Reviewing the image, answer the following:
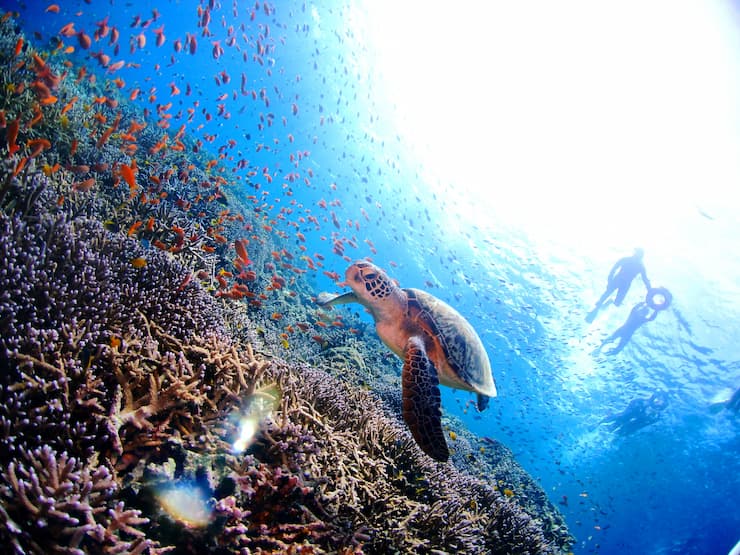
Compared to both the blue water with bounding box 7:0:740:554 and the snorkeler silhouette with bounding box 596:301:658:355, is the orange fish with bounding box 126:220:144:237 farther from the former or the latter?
the snorkeler silhouette with bounding box 596:301:658:355

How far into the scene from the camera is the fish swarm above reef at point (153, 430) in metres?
1.82

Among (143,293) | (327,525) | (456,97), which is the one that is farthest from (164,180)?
(456,97)

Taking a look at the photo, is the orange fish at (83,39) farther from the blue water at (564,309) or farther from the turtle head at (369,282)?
the blue water at (564,309)

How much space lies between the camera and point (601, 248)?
87.8 ft

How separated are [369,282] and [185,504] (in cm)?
349

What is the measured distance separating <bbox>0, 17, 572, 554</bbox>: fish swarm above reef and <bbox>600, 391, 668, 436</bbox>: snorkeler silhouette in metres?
34.5

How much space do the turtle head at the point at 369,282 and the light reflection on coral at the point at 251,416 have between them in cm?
235

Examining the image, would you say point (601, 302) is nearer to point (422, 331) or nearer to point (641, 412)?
point (641, 412)

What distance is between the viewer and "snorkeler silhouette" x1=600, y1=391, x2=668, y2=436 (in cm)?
2897

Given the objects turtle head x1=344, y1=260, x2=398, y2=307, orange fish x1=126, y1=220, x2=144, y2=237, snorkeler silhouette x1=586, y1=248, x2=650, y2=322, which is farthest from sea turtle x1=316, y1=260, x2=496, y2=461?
snorkeler silhouette x1=586, y1=248, x2=650, y2=322

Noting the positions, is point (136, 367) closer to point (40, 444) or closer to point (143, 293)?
point (40, 444)

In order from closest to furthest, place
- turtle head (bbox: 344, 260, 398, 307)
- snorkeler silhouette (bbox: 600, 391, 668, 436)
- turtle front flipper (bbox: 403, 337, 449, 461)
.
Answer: turtle front flipper (bbox: 403, 337, 449, 461) → turtle head (bbox: 344, 260, 398, 307) → snorkeler silhouette (bbox: 600, 391, 668, 436)

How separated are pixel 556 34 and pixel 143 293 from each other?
31546mm

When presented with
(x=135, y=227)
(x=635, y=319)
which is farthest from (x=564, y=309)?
(x=135, y=227)
